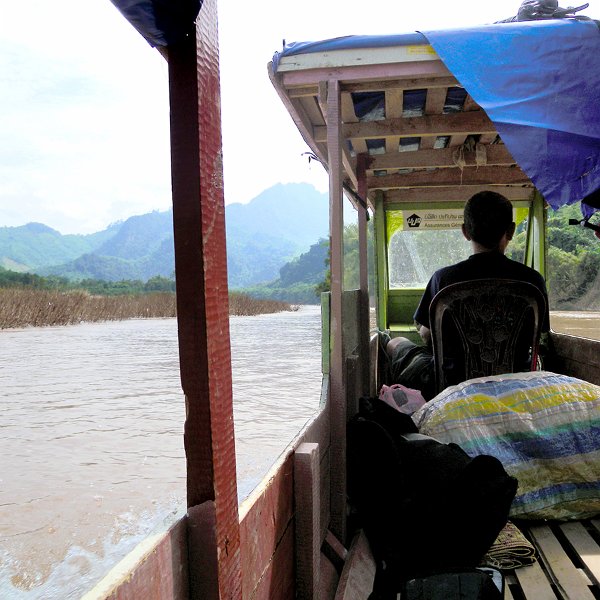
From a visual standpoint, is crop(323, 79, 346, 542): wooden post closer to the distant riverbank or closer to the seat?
the seat

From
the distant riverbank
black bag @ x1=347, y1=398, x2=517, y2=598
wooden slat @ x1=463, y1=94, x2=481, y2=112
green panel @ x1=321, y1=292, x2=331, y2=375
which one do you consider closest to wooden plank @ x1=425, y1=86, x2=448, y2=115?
wooden slat @ x1=463, y1=94, x2=481, y2=112

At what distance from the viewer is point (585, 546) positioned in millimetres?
2111

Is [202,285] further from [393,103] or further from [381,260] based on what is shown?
[381,260]

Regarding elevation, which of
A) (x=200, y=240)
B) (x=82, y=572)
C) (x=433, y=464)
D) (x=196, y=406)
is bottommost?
(x=82, y=572)

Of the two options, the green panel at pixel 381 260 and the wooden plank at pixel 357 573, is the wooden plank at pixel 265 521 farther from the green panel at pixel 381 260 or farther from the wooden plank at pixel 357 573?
the green panel at pixel 381 260

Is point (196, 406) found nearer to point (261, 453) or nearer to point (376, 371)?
point (376, 371)

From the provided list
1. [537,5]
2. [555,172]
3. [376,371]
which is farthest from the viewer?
[376,371]

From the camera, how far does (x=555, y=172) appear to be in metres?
2.49

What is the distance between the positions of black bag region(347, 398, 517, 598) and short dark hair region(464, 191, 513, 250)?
1260mm

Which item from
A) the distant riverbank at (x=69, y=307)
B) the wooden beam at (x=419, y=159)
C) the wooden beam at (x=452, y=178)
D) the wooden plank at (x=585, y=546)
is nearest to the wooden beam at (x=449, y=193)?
the wooden beam at (x=452, y=178)

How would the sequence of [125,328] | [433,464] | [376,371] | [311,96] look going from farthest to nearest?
1. [125,328]
2. [376,371]
3. [311,96]
4. [433,464]

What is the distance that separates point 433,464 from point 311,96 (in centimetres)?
201

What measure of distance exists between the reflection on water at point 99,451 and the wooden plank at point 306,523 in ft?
0.47

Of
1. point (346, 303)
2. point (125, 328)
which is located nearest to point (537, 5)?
point (346, 303)
